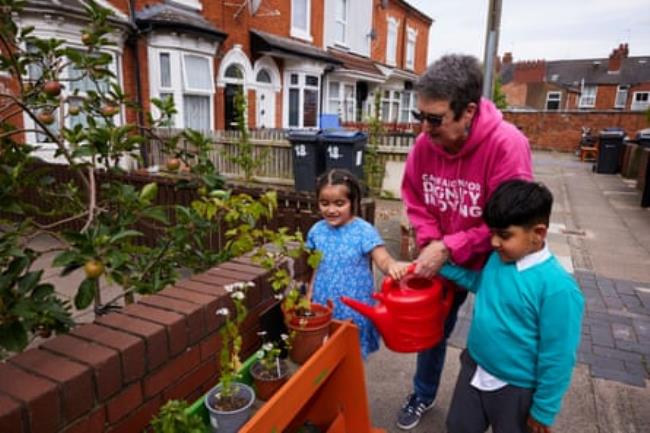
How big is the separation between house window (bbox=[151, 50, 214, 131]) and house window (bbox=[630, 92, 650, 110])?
136 ft

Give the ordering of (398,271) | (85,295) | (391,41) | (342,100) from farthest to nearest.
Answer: (391,41)
(342,100)
(398,271)
(85,295)

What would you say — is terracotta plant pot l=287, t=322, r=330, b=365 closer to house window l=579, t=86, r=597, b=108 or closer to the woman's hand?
the woman's hand

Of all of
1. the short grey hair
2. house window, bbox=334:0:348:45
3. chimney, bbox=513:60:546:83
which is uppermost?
chimney, bbox=513:60:546:83

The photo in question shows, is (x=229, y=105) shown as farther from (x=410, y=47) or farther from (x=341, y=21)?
(x=410, y=47)

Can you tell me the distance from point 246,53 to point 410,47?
50.9 ft

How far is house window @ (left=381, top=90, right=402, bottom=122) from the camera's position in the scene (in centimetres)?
2327

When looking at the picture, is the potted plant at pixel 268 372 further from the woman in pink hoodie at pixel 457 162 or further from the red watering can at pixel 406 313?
the woman in pink hoodie at pixel 457 162

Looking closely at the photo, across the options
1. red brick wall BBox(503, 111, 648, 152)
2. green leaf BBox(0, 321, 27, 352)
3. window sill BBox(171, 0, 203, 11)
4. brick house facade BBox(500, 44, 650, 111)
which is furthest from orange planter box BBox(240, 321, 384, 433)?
brick house facade BBox(500, 44, 650, 111)

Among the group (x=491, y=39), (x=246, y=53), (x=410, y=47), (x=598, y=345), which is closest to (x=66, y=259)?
(x=598, y=345)

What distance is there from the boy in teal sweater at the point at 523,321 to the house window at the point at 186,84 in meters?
8.75

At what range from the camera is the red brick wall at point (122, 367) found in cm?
116

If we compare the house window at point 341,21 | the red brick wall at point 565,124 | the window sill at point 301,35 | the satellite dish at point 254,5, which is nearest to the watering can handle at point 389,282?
the satellite dish at point 254,5

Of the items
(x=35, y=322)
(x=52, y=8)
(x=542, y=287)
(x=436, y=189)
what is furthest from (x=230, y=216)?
(x=52, y=8)

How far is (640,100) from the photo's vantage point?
128ft
